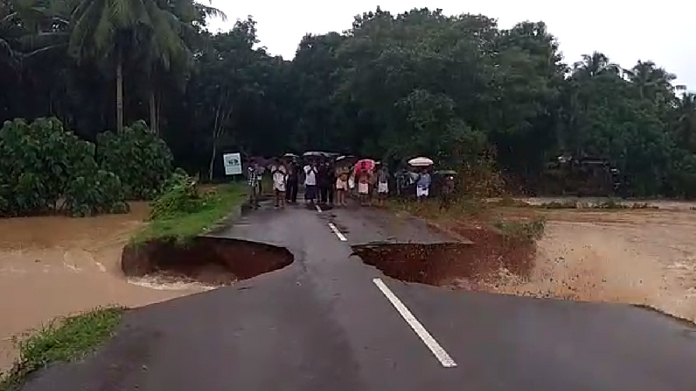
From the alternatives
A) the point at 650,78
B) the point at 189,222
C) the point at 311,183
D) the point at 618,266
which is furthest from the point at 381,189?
the point at 650,78

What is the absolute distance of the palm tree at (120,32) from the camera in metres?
37.8

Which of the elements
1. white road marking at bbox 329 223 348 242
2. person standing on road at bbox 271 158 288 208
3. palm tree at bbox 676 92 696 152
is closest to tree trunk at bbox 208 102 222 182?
person standing on road at bbox 271 158 288 208

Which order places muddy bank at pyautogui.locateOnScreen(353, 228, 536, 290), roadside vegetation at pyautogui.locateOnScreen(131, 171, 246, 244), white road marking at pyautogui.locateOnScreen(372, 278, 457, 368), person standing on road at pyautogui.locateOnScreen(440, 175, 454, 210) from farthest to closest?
person standing on road at pyautogui.locateOnScreen(440, 175, 454, 210) < roadside vegetation at pyautogui.locateOnScreen(131, 171, 246, 244) < muddy bank at pyautogui.locateOnScreen(353, 228, 536, 290) < white road marking at pyautogui.locateOnScreen(372, 278, 457, 368)

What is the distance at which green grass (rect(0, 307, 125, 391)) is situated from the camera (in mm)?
7945

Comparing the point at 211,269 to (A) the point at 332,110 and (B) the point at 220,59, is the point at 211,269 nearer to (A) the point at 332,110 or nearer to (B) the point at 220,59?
(A) the point at 332,110

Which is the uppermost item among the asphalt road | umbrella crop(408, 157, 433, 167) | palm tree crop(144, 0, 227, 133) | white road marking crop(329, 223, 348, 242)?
palm tree crop(144, 0, 227, 133)

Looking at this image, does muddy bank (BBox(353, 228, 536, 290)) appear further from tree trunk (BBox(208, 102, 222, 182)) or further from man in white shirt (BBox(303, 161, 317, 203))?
tree trunk (BBox(208, 102, 222, 182))

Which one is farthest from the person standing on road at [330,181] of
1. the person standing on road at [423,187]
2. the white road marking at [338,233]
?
the white road marking at [338,233]

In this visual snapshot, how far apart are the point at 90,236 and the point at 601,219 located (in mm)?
21037

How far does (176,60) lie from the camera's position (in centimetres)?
4162

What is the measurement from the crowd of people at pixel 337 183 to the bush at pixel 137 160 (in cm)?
666

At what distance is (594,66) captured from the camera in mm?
61250

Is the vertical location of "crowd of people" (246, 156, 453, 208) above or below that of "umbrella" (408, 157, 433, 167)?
below

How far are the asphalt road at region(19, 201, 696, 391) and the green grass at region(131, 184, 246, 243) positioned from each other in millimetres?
6861
